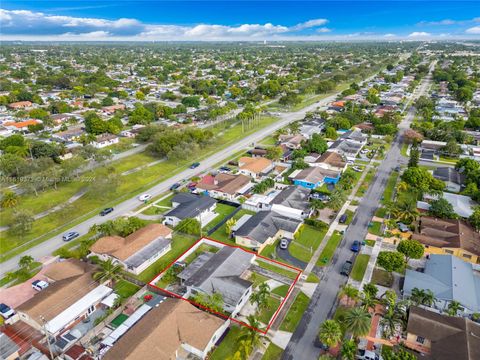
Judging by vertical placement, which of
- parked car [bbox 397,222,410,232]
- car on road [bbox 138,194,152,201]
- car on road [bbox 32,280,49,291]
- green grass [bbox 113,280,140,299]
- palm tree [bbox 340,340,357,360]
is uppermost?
palm tree [bbox 340,340,357,360]

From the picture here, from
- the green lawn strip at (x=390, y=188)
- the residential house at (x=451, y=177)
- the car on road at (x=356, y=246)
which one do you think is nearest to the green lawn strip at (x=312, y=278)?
the car on road at (x=356, y=246)

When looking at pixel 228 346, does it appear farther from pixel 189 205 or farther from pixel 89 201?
pixel 89 201

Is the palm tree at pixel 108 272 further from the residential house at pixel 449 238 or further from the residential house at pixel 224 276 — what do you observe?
the residential house at pixel 449 238

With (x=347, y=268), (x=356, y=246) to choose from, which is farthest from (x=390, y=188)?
(x=347, y=268)

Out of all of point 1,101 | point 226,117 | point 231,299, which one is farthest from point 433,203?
point 1,101

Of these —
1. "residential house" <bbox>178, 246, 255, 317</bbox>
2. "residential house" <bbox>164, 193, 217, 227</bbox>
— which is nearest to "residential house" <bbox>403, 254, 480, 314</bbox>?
"residential house" <bbox>178, 246, 255, 317</bbox>

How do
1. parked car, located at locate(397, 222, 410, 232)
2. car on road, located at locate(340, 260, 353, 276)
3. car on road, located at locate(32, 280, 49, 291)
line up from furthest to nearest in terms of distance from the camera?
parked car, located at locate(397, 222, 410, 232) → car on road, located at locate(340, 260, 353, 276) → car on road, located at locate(32, 280, 49, 291)

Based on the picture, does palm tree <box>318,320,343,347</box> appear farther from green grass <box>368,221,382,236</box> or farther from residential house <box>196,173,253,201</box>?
residential house <box>196,173,253,201</box>

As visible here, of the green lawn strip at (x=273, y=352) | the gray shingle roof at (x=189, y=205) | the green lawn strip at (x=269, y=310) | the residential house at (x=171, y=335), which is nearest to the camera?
the residential house at (x=171, y=335)
